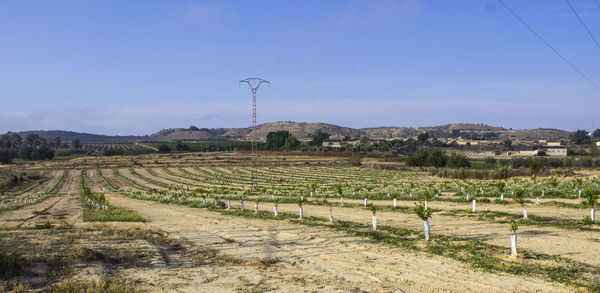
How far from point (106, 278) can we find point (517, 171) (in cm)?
6596

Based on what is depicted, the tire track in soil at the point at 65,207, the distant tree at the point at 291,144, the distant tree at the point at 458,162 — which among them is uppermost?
the distant tree at the point at 291,144

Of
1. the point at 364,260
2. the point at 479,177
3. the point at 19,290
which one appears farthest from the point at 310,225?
the point at 479,177

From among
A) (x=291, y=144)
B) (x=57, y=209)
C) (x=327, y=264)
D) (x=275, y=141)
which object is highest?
(x=275, y=141)

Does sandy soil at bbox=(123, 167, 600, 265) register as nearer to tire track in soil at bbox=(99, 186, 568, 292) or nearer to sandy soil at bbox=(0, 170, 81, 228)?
tire track in soil at bbox=(99, 186, 568, 292)

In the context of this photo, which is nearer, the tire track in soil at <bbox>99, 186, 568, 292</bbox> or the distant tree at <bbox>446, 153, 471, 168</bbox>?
the tire track in soil at <bbox>99, 186, 568, 292</bbox>

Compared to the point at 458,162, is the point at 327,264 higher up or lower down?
higher up

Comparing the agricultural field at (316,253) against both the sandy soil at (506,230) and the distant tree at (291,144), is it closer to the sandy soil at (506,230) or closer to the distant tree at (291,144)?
the sandy soil at (506,230)

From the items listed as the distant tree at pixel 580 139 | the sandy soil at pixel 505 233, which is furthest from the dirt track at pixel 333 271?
the distant tree at pixel 580 139

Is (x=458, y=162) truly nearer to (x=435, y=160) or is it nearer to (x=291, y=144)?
(x=435, y=160)

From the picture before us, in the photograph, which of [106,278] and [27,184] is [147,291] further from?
[27,184]

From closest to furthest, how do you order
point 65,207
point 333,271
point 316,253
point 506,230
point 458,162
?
point 333,271 < point 316,253 < point 506,230 < point 65,207 < point 458,162

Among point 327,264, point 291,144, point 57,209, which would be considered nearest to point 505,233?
point 327,264

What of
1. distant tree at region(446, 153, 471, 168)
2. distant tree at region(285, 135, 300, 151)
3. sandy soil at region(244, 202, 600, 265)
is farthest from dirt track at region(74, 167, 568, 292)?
distant tree at region(285, 135, 300, 151)

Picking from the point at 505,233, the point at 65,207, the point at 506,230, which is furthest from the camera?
the point at 65,207
